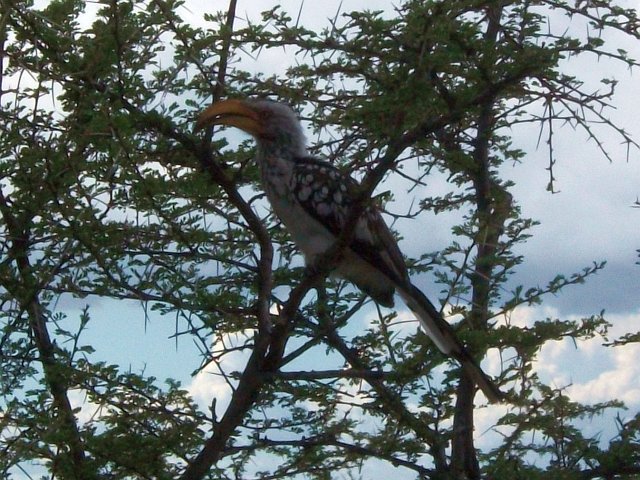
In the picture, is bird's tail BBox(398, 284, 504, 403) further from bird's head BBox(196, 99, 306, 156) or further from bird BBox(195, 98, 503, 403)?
bird's head BBox(196, 99, 306, 156)

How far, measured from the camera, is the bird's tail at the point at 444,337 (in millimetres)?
4430

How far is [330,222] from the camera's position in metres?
4.56

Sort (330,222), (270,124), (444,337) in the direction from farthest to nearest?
(270,124)
(330,222)
(444,337)

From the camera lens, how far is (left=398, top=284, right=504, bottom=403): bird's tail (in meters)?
4.43

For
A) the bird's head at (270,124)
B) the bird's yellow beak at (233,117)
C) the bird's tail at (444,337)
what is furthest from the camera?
the bird's head at (270,124)

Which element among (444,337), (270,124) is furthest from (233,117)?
(444,337)

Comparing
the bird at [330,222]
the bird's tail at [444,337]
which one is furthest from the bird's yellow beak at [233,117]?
the bird's tail at [444,337]

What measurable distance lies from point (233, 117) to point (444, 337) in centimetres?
143

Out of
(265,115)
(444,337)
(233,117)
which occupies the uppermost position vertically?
(265,115)

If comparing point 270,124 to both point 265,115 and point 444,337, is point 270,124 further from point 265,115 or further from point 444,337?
point 444,337

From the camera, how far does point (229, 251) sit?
185 inches

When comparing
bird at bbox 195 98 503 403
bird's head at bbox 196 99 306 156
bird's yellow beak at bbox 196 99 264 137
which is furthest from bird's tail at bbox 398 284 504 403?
bird's yellow beak at bbox 196 99 264 137

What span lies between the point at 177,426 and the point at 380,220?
1.35m

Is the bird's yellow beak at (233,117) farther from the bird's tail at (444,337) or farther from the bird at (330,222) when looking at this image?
the bird's tail at (444,337)
